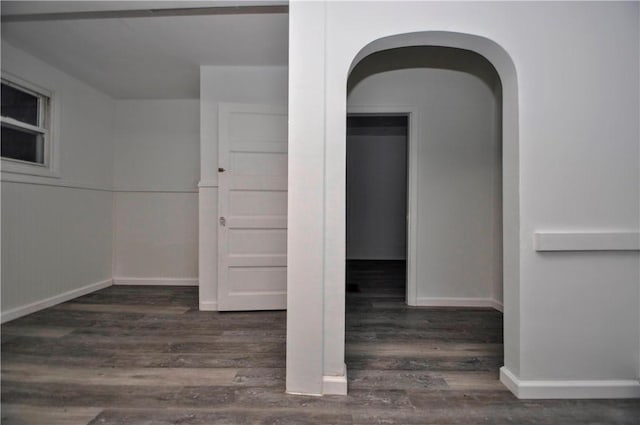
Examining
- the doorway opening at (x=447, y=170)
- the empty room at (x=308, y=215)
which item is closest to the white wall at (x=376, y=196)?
the empty room at (x=308, y=215)

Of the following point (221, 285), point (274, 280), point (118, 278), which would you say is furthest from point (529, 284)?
point (118, 278)

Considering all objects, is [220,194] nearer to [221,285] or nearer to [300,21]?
[221,285]

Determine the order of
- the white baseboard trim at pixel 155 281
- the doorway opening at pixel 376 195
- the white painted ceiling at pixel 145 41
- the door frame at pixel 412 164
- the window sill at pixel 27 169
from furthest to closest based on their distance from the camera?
the doorway opening at pixel 376 195
the white baseboard trim at pixel 155 281
the door frame at pixel 412 164
the window sill at pixel 27 169
the white painted ceiling at pixel 145 41

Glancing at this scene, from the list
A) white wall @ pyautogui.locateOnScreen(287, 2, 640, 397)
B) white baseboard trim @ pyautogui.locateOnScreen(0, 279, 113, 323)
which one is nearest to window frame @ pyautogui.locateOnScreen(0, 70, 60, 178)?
white baseboard trim @ pyautogui.locateOnScreen(0, 279, 113, 323)

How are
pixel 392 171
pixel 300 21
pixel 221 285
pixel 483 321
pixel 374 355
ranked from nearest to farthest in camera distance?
pixel 300 21
pixel 374 355
pixel 483 321
pixel 221 285
pixel 392 171

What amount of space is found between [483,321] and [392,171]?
4110mm

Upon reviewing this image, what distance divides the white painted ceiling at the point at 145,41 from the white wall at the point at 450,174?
1.09m

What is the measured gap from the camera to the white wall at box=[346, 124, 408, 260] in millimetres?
6492

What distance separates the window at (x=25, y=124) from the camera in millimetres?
2854

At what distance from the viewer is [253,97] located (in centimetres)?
324

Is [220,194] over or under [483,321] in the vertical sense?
over

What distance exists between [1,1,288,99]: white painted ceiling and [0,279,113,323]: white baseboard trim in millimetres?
2338

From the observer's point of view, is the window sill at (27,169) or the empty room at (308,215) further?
the window sill at (27,169)

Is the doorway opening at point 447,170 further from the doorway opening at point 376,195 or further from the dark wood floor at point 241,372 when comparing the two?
the doorway opening at point 376,195
